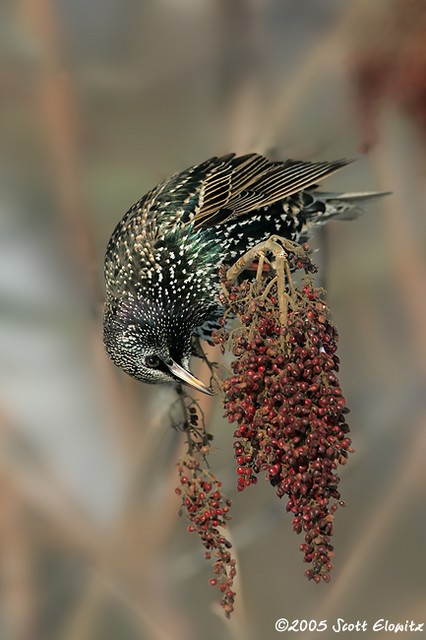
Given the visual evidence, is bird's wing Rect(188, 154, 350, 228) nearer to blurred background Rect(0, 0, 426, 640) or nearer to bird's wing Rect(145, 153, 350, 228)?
bird's wing Rect(145, 153, 350, 228)

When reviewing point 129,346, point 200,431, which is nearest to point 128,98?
point 129,346

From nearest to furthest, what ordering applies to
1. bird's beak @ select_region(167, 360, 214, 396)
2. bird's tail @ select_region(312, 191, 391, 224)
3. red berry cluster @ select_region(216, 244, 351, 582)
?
red berry cluster @ select_region(216, 244, 351, 582)
bird's beak @ select_region(167, 360, 214, 396)
bird's tail @ select_region(312, 191, 391, 224)

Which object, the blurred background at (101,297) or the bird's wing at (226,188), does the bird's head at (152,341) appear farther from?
the blurred background at (101,297)
